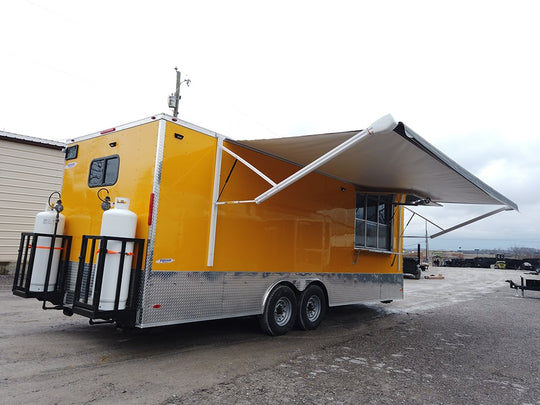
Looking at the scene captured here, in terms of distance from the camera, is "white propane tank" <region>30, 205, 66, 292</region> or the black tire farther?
the black tire

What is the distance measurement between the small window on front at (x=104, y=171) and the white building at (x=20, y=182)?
6.73 m

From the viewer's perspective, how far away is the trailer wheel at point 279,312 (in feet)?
18.8

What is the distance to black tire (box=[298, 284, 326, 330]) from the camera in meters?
6.31

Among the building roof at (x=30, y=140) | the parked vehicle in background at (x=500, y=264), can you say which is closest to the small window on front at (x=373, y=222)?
the building roof at (x=30, y=140)

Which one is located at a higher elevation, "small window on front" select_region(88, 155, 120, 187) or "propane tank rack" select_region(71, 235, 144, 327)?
"small window on front" select_region(88, 155, 120, 187)

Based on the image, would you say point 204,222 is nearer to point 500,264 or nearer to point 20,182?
point 20,182

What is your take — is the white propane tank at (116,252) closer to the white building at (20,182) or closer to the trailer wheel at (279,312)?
→ the trailer wheel at (279,312)

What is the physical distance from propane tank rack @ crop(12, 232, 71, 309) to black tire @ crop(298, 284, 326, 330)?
139 inches

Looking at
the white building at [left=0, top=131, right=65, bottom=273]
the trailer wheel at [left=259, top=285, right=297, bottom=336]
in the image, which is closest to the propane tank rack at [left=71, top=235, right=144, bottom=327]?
the trailer wheel at [left=259, top=285, right=297, bottom=336]

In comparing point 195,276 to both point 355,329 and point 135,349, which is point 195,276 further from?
point 355,329

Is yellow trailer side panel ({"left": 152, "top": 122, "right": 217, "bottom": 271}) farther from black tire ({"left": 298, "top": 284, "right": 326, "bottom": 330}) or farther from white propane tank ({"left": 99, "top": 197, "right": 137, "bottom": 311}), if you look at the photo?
black tire ({"left": 298, "top": 284, "right": 326, "bottom": 330})

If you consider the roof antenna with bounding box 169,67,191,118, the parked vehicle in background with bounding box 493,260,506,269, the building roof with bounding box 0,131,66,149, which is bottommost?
the parked vehicle in background with bounding box 493,260,506,269

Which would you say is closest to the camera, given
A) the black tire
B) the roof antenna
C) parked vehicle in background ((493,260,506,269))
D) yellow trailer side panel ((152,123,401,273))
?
yellow trailer side panel ((152,123,401,273))

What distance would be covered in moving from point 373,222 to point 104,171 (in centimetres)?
557
